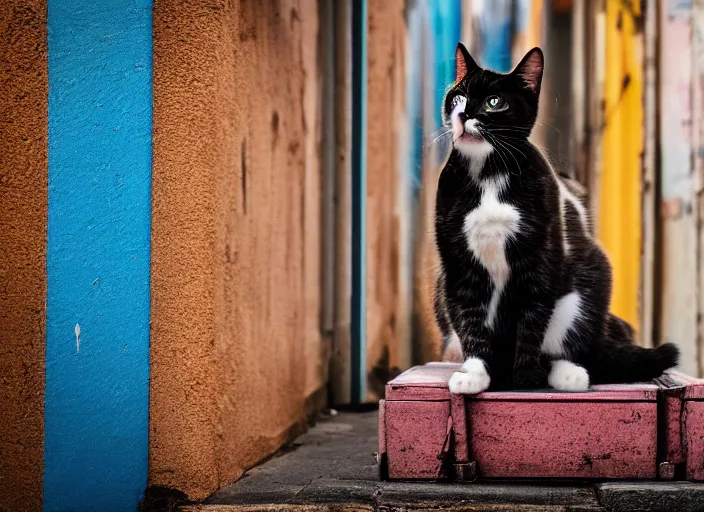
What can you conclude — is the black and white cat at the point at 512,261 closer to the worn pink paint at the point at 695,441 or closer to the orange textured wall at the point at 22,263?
the worn pink paint at the point at 695,441

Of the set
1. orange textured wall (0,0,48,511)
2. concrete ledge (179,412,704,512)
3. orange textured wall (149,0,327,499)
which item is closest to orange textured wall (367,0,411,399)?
orange textured wall (149,0,327,499)

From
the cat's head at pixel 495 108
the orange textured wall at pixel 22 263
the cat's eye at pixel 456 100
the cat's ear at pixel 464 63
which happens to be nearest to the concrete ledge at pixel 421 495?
the orange textured wall at pixel 22 263

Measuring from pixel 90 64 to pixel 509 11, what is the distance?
67.8 inches

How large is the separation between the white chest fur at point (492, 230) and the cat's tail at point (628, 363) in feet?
1.16

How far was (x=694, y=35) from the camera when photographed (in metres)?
2.94

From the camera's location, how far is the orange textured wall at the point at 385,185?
3.14 m

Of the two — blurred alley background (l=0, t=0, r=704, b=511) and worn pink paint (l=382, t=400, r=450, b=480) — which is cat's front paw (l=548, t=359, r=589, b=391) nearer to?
worn pink paint (l=382, t=400, r=450, b=480)

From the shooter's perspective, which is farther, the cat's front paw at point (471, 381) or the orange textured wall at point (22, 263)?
the orange textured wall at point (22, 263)

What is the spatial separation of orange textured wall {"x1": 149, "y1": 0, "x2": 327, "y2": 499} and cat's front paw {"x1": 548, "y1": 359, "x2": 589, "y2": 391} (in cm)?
84

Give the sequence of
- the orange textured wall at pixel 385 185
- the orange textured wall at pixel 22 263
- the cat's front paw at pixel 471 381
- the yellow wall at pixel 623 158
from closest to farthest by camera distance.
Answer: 1. the cat's front paw at pixel 471 381
2. the orange textured wall at pixel 22 263
3. the yellow wall at pixel 623 158
4. the orange textured wall at pixel 385 185

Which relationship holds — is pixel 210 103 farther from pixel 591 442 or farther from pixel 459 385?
pixel 591 442

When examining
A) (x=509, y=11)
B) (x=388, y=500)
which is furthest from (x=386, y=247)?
(x=388, y=500)

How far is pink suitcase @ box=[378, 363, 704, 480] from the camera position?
6.25 feet

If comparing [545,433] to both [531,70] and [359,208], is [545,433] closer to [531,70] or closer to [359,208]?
[531,70]
